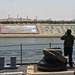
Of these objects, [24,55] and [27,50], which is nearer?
[27,50]

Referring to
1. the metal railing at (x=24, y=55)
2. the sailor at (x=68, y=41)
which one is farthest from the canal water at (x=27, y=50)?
the sailor at (x=68, y=41)

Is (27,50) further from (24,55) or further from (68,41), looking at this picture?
(68,41)

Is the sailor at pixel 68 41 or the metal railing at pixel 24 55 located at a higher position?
the sailor at pixel 68 41

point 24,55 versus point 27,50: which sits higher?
point 27,50

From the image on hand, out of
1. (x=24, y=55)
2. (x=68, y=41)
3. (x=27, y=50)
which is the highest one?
(x=68, y=41)

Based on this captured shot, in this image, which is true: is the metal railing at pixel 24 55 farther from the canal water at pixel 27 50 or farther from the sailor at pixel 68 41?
the sailor at pixel 68 41

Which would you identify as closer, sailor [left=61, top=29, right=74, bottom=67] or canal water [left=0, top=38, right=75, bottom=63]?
sailor [left=61, top=29, right=74, bottom=67]

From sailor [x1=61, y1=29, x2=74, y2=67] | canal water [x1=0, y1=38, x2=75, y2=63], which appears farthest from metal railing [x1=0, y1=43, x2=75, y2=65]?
sailor [x1=61, y1=29, x2=74, y2=67]

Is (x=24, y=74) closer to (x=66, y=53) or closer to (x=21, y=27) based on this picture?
(x=66, y=53)

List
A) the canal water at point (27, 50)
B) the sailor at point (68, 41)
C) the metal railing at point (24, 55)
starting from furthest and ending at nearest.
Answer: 1. the canal water at point (27, 50)
2. the metal railing at point (24, 55)
3. the sailor at point (68, 41)

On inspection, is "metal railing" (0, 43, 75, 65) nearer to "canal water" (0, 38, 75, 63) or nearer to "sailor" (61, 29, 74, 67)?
"canal water" (0, 38, 75, 63)

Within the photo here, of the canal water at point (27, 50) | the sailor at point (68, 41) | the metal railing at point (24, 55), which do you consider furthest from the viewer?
the canal water at point (27, 50)

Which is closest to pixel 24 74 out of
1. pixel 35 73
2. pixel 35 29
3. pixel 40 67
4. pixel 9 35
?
pixel 35 73

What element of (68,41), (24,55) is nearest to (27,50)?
(24,55)
